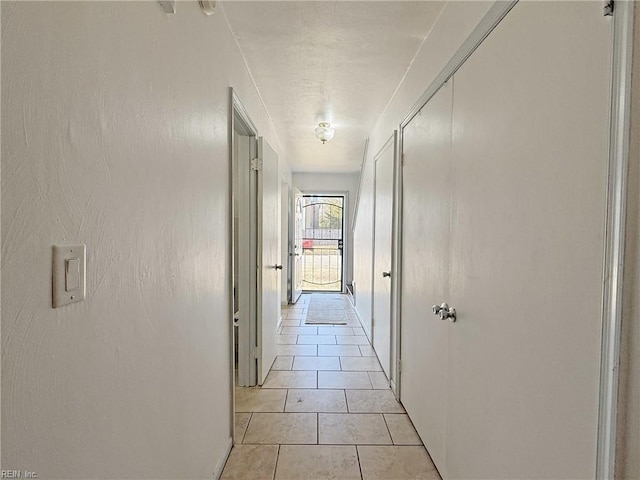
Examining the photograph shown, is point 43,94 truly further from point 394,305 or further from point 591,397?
point 394,305

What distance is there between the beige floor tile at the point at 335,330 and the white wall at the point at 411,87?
0.74ft

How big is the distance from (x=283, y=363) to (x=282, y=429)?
111 cm

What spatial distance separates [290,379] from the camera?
117 inches

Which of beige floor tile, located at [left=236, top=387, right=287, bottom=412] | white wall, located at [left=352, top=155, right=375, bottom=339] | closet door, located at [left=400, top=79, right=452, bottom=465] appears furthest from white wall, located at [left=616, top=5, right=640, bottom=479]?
white wall, located at [left=352, top=155, right=375, bottom=339]

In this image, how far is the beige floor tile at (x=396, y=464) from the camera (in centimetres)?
183

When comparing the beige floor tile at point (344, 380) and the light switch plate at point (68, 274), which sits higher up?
the light switch plate at point (68, 274)

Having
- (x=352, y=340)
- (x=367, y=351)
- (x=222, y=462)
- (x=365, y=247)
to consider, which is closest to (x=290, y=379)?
(x=367, y=351)

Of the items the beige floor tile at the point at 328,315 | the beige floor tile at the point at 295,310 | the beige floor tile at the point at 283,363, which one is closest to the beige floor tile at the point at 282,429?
the beige floor tile at the point at 283,363

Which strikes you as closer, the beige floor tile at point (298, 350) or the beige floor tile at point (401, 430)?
the beige floor tile at point (401, 430)

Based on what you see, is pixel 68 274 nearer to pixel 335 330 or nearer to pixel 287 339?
pixel 287 339

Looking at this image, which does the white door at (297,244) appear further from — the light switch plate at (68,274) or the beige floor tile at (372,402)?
the light switch plate at (68,274)

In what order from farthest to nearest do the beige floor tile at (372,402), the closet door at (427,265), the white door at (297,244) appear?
the white door at (297,244) < the beige floor tile at (372,402) < the closet door at (427,265)

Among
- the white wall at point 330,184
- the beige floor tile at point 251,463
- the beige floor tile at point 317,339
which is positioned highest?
the white wall at point 330,184

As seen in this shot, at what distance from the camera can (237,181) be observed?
9.35 feet
